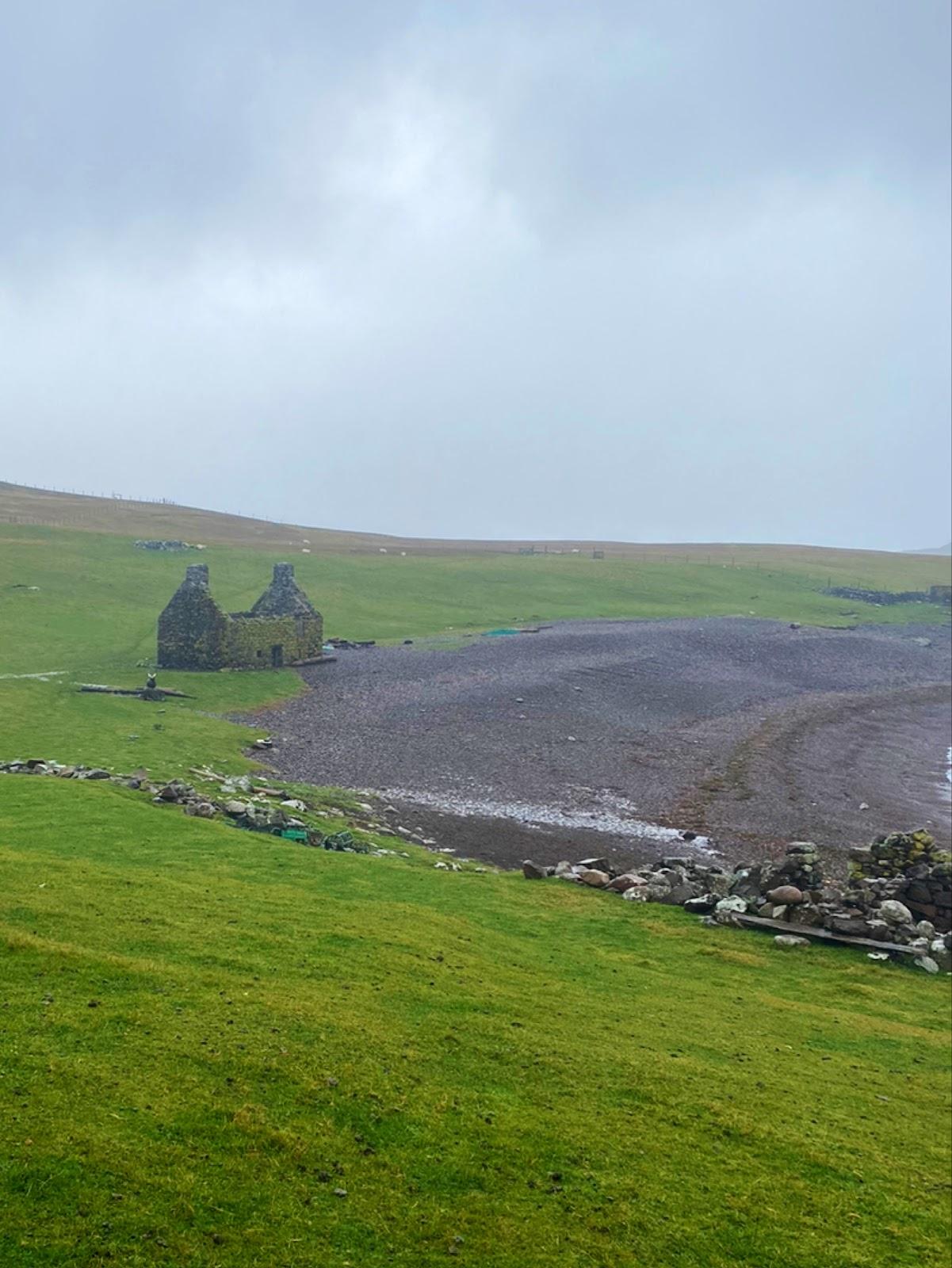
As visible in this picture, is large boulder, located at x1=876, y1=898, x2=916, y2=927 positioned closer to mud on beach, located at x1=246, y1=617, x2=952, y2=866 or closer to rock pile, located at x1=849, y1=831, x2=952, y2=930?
rock pile, located at x1=849, y1=831, x2=952, y2=930

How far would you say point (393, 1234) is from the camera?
28.8 feet

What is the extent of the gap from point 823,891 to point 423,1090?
12.4m

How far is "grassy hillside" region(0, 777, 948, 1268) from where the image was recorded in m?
8.77

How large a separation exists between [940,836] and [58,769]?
26.6m

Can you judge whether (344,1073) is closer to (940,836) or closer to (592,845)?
(592,845)

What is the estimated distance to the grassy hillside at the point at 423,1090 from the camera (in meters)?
8.77

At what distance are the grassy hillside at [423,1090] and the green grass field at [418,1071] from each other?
39 mm

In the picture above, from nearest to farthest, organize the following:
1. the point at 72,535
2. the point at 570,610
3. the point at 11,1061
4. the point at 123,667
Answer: the point at 11,1061 < the point at 123,667 < the point at 570,610 < the point at 72,535

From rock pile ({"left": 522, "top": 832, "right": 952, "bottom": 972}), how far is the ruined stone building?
30517mm

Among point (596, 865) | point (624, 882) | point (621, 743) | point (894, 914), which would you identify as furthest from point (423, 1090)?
point (621, 743)

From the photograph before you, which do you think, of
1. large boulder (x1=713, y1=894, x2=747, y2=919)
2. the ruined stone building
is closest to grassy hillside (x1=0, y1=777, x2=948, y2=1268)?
large boulder (x1=713, y1=894, x2=747, y2=919)

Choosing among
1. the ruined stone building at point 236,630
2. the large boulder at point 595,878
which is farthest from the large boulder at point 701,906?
the ruined stone building at point 236,630

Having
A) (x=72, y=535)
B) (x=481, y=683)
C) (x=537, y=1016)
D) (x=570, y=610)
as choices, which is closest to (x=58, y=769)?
(x=537, y=1016)

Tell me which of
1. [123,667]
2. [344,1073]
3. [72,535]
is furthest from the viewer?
[72,535]
